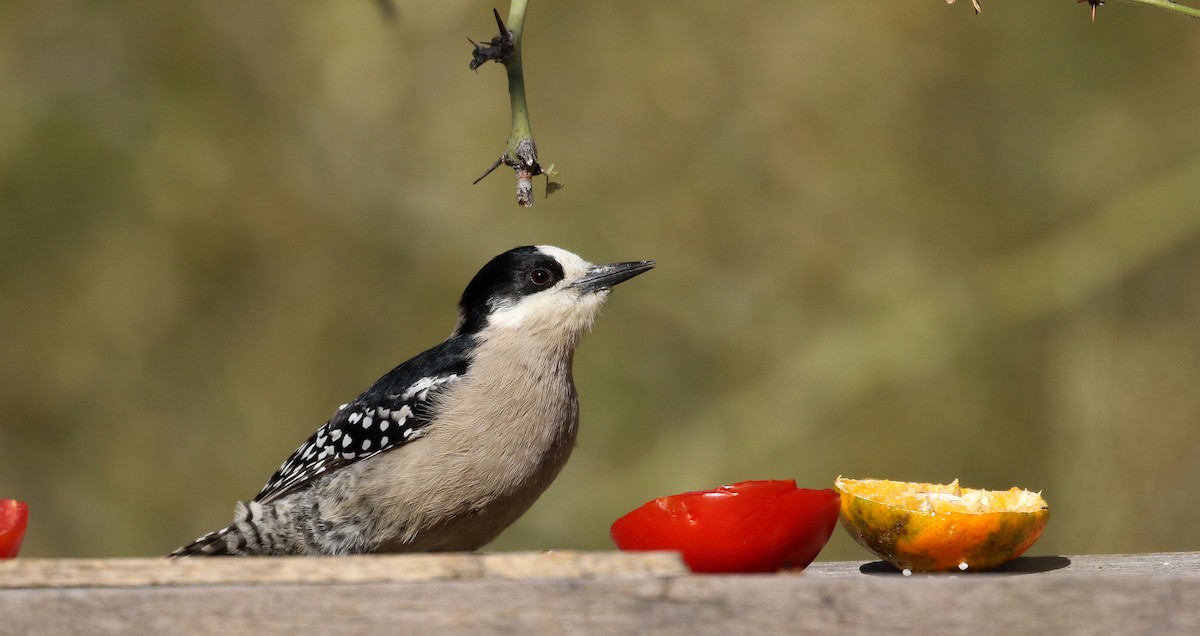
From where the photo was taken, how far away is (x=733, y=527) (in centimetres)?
251

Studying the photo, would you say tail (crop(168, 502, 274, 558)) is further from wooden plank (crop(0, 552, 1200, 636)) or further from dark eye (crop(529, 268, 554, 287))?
wooden plank (crop(0, 552, 1200, 636))

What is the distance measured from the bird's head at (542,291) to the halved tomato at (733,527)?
43.5 inches

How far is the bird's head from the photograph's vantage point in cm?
361

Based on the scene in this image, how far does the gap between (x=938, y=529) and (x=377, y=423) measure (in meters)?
1.42

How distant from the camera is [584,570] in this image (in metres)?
1.87

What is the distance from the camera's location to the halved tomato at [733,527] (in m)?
2.51

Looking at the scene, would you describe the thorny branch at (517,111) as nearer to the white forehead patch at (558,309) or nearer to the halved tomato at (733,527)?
the halved tomato at (733,527)

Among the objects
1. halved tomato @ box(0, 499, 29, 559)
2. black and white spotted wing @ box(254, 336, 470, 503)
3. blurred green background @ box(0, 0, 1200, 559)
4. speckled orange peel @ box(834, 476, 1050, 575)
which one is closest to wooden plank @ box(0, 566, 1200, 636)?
halved tomato @ box(0, 499, 29, 559)

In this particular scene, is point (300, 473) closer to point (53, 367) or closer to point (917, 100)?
point (53, 367)

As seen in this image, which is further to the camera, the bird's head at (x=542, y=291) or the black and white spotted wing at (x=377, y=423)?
the bird's head at (x=542, y=291)

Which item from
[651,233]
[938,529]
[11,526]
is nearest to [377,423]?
[11,526]

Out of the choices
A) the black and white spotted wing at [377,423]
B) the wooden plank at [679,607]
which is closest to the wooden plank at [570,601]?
the wooden plank at [679,607]

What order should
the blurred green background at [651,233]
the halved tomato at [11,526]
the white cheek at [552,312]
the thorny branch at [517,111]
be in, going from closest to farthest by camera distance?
the thorny branch at [517,111]
the halved tomato at [11,526]
the white cheek at [552,312]
the blurred green background at [651,233]

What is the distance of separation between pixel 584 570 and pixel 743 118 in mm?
4569
